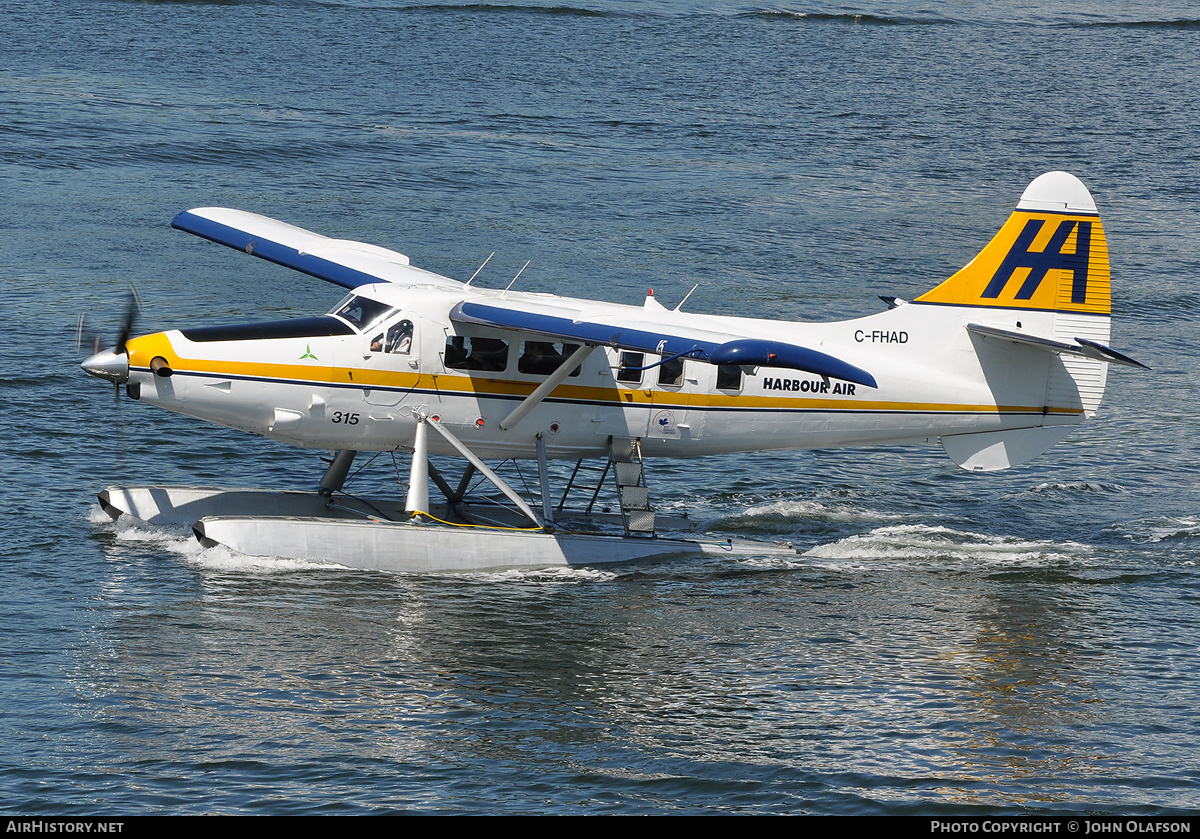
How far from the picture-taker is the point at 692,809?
11375 millimetres

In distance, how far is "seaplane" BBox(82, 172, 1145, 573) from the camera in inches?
614

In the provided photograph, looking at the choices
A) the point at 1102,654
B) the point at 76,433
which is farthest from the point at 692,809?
the point at 76,433

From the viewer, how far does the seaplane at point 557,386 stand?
51.1 ft

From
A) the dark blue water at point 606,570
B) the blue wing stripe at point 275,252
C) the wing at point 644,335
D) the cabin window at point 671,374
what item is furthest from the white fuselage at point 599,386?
the dark blue water at point 606,570

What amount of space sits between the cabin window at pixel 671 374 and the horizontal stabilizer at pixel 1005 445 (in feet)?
12.0

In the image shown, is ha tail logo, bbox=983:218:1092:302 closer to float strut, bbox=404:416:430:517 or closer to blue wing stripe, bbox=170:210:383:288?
float strut, bbox=404:416:430:517

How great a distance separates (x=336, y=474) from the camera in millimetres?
17812

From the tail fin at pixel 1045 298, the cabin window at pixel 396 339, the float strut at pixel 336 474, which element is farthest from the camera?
the tail fin at pixel 1045 298

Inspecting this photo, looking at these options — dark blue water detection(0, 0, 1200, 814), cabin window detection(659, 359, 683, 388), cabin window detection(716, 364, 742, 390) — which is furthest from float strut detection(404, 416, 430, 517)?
cabin window detection(716, 364, 742, 390)

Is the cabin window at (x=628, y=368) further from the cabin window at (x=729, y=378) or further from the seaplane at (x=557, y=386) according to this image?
the cabin window at (x=729, y=378)

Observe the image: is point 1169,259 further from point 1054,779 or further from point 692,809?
point 692,809

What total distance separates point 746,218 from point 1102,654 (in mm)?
22183

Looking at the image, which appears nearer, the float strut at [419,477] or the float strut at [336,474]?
the float strut at [419,477]

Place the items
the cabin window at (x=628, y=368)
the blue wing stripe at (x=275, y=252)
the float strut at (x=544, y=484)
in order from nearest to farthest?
1. the float strut at (x=544, y=484)
2. the cabin window at (x=628, y=368)
3. the blue wing stripe at (x=275, y=252)
